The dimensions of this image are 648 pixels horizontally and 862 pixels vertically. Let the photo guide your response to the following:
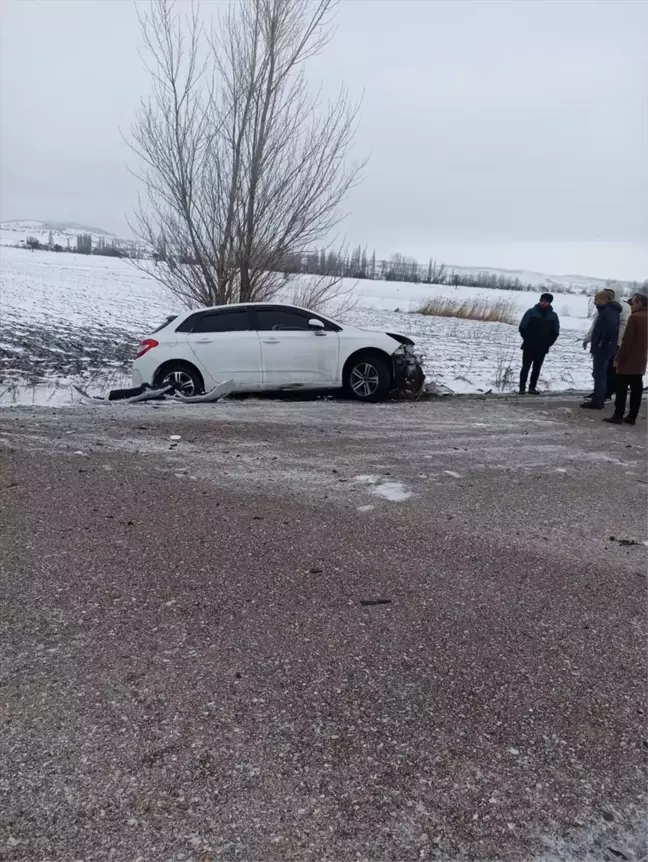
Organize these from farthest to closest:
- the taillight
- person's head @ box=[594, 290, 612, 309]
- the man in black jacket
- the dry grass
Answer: the dry grass < the man in black jacket < the taillight < person's head @ box=[594, 290, 612, 309]

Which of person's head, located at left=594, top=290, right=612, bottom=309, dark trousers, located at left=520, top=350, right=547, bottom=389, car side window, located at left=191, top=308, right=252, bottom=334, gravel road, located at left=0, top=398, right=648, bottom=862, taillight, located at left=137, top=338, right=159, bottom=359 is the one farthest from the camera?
dark trousers, located at left=520, top=350, right=547, bottom=389

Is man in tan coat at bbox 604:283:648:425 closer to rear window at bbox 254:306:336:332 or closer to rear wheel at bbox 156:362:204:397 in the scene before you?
rear window at bbox 254:306:336:332

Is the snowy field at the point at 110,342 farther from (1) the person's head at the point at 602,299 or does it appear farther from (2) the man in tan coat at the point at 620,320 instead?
(1) the person's head at the point at 602,299

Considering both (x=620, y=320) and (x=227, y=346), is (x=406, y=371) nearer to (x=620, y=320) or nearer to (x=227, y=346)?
(x=227, y=346)

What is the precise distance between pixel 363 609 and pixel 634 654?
125 centimetres

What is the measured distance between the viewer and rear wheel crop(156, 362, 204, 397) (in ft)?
32.1

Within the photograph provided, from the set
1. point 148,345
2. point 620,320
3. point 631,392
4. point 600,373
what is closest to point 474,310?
point 620,320

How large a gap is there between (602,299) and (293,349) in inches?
Result: 172

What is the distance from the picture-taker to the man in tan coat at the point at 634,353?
8.27 meters

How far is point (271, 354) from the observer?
10.0 meters

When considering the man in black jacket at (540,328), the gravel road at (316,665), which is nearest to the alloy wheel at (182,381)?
the gravel road at (316,665)

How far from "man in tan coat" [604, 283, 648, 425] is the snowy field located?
3980mm

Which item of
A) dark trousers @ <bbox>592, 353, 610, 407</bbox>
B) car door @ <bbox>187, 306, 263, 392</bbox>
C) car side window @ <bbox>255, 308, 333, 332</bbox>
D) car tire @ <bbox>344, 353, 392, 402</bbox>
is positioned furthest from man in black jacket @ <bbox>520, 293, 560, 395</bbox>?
car door @ <bbox>187, 306, 263, 392</bbox>

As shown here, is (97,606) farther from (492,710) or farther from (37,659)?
(492,710)
